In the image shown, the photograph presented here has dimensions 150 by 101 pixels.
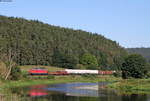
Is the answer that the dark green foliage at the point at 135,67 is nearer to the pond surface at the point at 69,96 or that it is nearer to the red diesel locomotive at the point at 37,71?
the red diesel locomotive at the point at 37,71

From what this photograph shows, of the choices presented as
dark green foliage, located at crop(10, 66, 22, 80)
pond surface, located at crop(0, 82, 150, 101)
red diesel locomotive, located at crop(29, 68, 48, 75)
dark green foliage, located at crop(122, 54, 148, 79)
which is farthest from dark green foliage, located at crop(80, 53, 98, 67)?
Answer: pond surface, located at crop(0, 82, 150, 101)

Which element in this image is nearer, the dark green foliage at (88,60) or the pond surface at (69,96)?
the pond surface at (69,96)

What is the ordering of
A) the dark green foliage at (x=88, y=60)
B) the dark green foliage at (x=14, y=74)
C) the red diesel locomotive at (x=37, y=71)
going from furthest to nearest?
the dark green foliage at (x=88, y=60)
the red diesel locomotive at (x=37, y=71)
the dark green foliage at (x=14, y=74)

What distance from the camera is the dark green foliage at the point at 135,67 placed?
331 ft

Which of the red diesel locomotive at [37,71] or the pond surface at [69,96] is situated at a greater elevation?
the red diesel locomotive at [37,71]

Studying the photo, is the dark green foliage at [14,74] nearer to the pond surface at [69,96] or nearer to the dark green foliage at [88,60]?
the pond surface at [69,96]

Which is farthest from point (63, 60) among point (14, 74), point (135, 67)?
point (14, 74)

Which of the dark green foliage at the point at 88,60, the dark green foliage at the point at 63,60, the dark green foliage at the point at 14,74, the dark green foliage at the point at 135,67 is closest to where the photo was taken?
the dark green foliage at the point at 14,74

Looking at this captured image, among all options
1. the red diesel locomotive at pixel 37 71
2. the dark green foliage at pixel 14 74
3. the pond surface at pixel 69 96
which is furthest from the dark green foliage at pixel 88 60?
the pond surface at pixel 69 96

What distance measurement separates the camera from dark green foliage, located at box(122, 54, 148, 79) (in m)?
101

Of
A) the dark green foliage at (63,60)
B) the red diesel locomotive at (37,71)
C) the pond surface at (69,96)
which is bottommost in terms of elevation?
the pond surface at (69,96)

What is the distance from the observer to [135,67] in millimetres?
101000

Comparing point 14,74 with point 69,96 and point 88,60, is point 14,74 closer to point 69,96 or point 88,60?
point 69,96

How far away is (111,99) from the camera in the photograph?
177 ft
